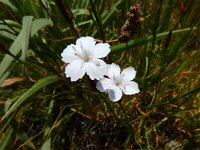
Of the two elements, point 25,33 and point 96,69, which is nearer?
point 96,69

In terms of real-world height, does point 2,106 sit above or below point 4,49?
above

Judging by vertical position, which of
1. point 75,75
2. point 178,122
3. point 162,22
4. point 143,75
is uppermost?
point 162,22

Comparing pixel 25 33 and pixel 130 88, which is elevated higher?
pixel 25 33

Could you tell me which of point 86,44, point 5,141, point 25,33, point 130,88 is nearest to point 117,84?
point 130,88

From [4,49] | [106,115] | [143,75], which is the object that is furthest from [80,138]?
[4,49]

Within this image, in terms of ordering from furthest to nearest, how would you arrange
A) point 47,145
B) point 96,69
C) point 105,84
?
point 47,145, point 105,84, point 96,69

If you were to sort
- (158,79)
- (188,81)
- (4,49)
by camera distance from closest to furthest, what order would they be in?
(4,49)
(158,79)
(188,81)

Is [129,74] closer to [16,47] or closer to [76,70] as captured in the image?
[76,70]

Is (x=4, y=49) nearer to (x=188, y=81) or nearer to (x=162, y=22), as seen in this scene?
(x=162, y=22)
